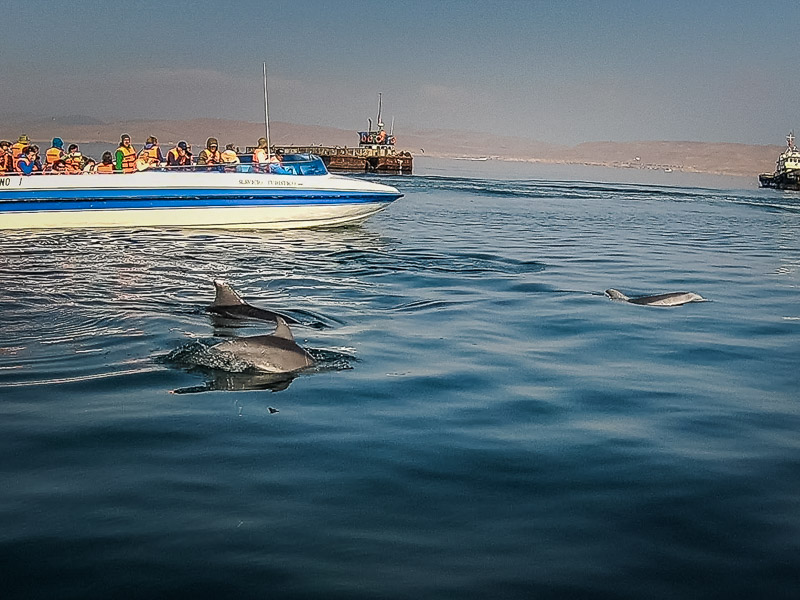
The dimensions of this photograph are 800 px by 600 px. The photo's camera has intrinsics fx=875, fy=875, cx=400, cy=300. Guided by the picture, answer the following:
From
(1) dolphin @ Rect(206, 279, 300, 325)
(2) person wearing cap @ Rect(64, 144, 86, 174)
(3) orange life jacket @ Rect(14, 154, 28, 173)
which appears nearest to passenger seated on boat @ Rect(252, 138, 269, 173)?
(2) person wearing cap @ Rect(64, 144, 86, 174)

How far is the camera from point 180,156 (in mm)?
23094

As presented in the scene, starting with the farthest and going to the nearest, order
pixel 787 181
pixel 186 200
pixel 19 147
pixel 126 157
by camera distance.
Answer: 1. pixel 787 181
2. pixel 186 200
3. pixel 126 157
4. pixel 19 147

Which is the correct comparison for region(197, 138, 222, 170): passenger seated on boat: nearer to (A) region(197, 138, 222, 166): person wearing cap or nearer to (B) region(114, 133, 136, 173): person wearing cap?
(A) region(197, 138, 222, 166): person wearing cap

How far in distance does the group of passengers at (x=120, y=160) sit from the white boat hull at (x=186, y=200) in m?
0.40

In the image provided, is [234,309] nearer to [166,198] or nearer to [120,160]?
[166,198]

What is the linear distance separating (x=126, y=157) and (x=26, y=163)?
2.36 m

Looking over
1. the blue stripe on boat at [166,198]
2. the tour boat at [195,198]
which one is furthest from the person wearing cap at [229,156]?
the blue stripe on boat at [166,198]

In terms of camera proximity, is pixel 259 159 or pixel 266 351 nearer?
pixel 266 351

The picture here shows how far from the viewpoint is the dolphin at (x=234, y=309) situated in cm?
1093

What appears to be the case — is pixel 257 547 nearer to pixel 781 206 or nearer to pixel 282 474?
pixel 282 474

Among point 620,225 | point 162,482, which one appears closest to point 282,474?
point 162,482

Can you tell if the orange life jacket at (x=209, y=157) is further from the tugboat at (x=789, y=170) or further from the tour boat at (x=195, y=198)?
the tugboat at (x=789, y=170)

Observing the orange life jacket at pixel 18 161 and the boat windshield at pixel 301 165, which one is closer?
the orange life jacket at pixel 18 161

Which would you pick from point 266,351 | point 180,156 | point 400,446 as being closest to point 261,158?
point 180,156
